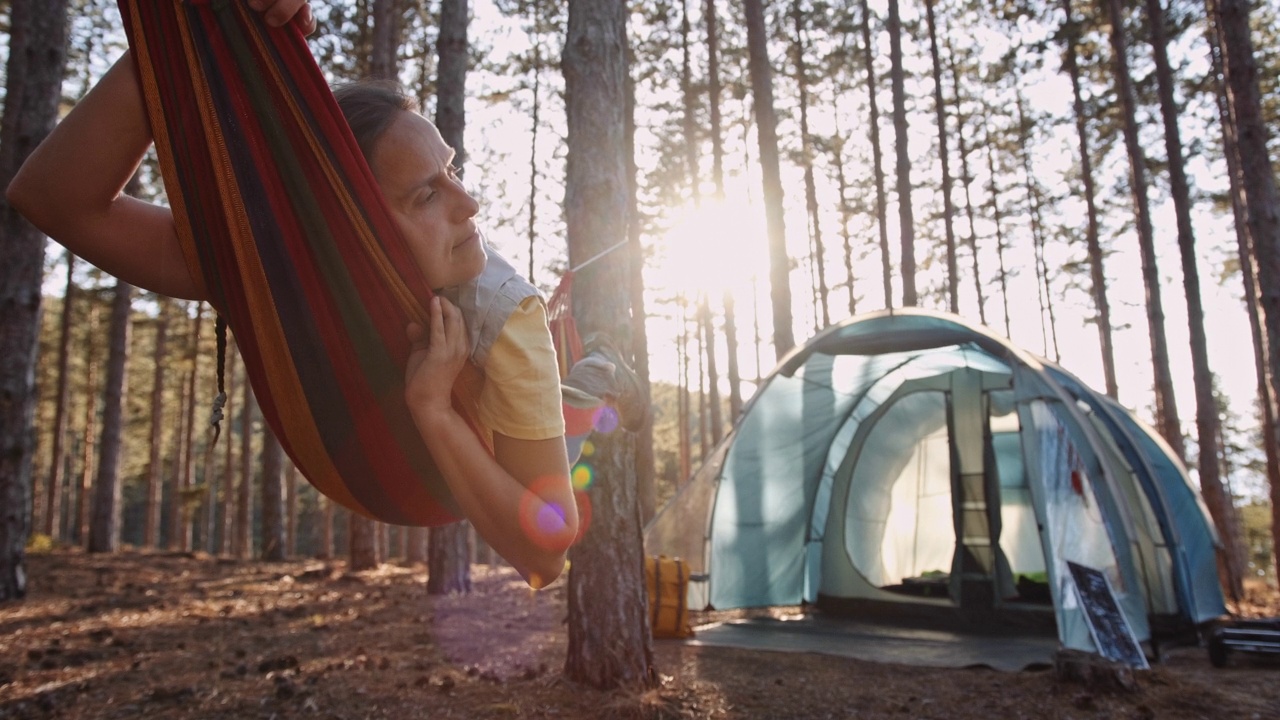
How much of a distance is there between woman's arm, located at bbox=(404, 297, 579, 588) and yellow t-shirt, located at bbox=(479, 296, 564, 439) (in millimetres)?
23

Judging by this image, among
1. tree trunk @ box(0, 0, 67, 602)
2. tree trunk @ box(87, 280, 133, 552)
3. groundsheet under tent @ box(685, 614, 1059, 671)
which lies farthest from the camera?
tree trunk @ box(87, 280, 133, 552)

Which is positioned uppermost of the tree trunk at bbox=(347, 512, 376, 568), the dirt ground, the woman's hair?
the woman's hair

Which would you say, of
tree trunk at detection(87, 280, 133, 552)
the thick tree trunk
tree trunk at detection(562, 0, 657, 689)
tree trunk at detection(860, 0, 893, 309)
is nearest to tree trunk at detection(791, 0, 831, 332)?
tree trunk at detection(860, 0, 893, 309)

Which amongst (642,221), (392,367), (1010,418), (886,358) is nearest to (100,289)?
(642,221)

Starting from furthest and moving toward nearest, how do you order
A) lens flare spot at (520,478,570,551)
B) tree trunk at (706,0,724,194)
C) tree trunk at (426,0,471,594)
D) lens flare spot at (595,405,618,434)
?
tree trunk at (706,0,724,194) → tree trunk at (426,0,471,594) → lens flare spot at (595,405,618,434) → lens flare spot at (520,478,570,551)

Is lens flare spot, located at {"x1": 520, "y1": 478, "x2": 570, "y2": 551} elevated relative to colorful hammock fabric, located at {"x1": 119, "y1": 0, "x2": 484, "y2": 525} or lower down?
lower down

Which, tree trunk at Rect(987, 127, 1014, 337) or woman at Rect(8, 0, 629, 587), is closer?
woman at Rect(8, 0, 629, 587)

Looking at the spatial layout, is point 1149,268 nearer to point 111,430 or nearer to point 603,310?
point 603,310

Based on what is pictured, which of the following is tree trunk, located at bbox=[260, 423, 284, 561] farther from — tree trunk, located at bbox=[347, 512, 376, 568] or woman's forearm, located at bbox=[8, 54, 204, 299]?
woman's forearm, located at bbox=[8, 54, 204, 299]

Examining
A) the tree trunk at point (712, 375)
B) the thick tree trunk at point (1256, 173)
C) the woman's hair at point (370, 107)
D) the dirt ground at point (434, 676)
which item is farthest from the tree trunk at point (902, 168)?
the woman's hair at point (370, 107)

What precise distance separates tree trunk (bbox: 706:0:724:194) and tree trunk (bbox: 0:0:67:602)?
24.2ft

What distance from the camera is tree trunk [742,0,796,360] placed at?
8211 millimetres

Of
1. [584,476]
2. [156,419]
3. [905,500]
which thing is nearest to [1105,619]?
[905,500]

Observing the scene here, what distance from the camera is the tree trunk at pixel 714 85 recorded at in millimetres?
10898
